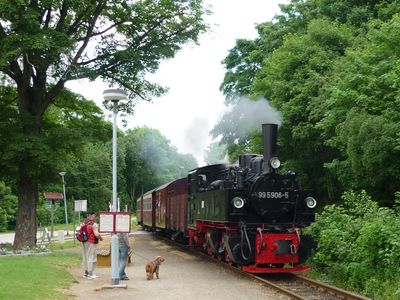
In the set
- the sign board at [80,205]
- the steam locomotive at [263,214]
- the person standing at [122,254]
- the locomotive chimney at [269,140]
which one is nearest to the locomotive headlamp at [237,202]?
the steam locomotive at [263,214]

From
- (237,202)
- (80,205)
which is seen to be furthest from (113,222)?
(80,205)

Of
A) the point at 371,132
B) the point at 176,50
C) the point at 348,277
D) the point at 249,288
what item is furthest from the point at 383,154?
the point at 176,50

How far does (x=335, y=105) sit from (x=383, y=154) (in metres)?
3.08

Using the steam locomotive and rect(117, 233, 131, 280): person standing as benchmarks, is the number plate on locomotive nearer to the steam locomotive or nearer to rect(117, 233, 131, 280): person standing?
the steam locomotive

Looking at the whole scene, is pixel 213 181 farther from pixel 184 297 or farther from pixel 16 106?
pixel 16 106

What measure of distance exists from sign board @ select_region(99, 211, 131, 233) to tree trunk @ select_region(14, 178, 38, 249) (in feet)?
33.5

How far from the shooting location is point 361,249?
1175 centimetres

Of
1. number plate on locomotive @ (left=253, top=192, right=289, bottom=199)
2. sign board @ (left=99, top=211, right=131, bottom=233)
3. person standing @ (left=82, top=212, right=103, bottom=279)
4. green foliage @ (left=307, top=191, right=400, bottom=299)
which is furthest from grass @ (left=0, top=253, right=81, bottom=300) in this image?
green foliage @ (left=307, top=191, right=400, bottom=299)

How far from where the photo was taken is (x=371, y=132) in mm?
15773

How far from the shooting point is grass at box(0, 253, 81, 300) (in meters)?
9.91

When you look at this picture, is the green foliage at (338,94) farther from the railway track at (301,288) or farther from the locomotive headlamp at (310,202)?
the railway track at (301,288)

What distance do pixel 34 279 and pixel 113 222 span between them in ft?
6.99

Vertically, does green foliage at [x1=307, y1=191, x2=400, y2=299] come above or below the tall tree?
below

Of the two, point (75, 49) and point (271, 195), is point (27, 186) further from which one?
point (271, 195)
